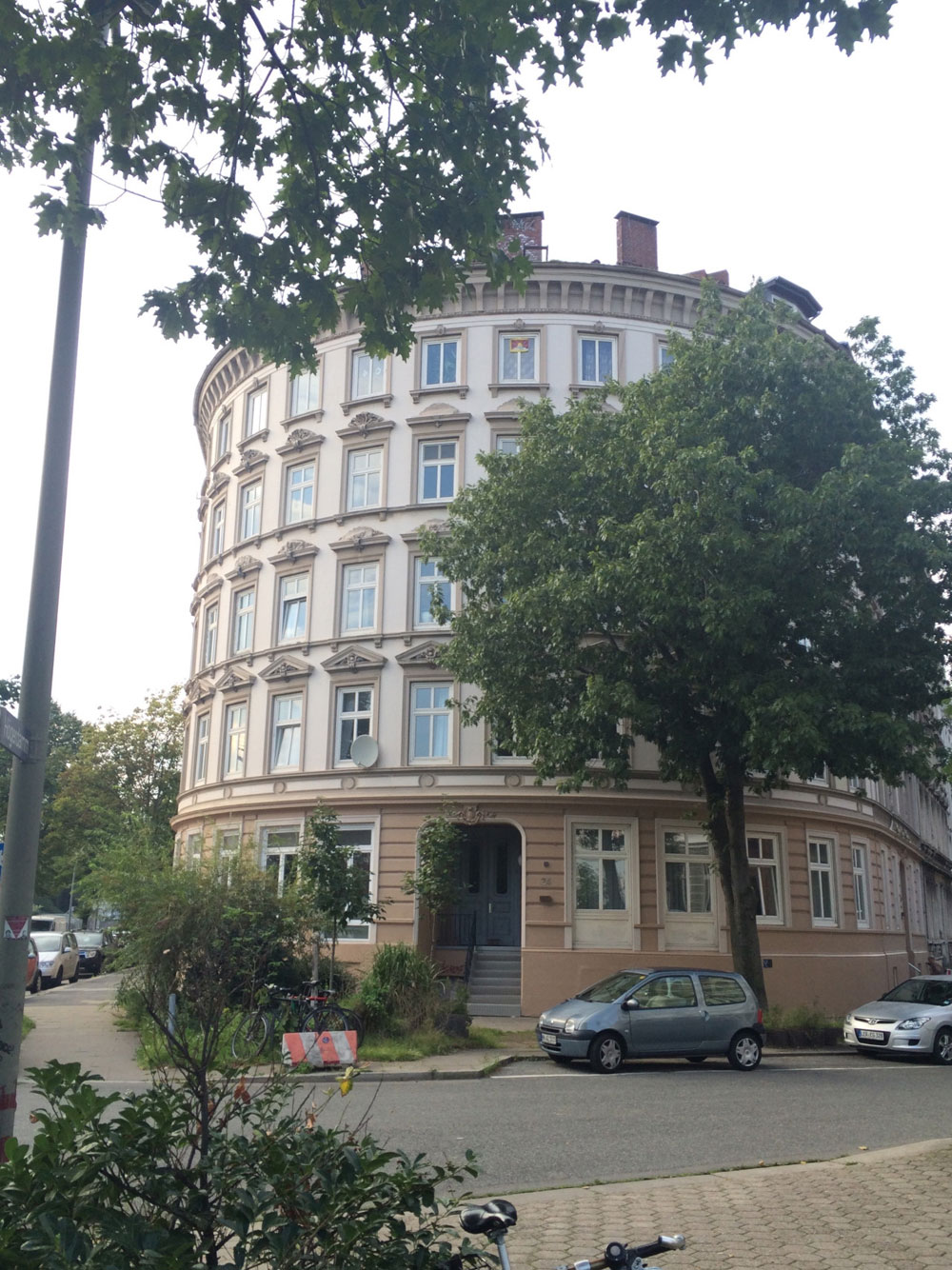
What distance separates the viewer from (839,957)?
90.1 feet

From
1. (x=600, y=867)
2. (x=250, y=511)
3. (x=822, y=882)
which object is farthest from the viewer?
(x=250, y=511)

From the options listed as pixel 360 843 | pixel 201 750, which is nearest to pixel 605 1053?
pixel 360 843

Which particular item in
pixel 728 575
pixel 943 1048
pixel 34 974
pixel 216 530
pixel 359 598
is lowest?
pixel 943 1048

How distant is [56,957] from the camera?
33344mm

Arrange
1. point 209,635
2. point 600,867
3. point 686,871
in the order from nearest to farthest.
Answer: point 600,867, point 686,871, point 209,635

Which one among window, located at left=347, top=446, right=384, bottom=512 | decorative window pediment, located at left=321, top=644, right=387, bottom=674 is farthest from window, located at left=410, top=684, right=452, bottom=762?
window, located at left=347, top=446, right=384, bottom=512

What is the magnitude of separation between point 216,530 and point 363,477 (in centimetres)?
669

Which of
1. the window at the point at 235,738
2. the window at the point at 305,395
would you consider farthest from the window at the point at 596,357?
the window at the point at 235,738

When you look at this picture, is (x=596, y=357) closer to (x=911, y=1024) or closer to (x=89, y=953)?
(x=911, y=1024)

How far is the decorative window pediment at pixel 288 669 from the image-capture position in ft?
91.2

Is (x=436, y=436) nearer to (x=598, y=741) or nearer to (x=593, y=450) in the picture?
(x=593, y=450)

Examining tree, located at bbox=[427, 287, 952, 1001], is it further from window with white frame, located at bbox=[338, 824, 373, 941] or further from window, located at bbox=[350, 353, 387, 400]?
window, located at bbox=[350, 353, 387, 400]

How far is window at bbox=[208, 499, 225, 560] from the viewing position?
3294 cm

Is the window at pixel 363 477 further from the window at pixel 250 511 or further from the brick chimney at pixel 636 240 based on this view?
the brick chimney at pixel 636 240
